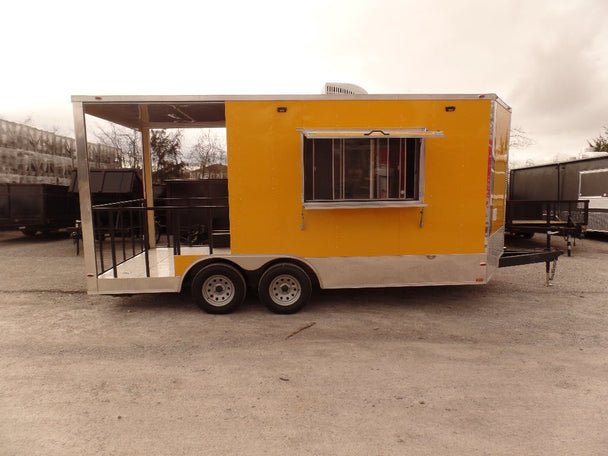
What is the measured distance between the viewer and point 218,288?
5.67 meters

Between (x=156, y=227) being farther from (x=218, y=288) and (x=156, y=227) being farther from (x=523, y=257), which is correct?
(x=523, y=257)

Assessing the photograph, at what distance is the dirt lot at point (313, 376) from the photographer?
2902mm

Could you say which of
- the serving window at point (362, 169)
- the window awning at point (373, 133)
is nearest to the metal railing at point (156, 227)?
the serving window at point (362, 169)

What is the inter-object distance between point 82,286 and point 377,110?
609 cm

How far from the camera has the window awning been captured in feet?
16.5

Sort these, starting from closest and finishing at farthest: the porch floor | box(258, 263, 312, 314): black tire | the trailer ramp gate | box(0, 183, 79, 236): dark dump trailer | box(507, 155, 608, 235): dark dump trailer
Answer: box(258, 263, 312, 314): black tire
the porch floor
the trailer ramp gate
box(507, 155, 608, 235): dark dump trailer
box(0, 183, 79, 236): dark dump trailer

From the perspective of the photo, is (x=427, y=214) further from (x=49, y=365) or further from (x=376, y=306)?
(x=49, y=365)

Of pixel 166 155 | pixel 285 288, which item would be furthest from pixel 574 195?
pixel 166 155

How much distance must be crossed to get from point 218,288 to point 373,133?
2.98 metres

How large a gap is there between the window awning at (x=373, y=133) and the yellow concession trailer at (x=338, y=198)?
Answer: 0.17ft

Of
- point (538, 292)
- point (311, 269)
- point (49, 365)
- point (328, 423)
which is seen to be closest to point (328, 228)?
point (311, 269)

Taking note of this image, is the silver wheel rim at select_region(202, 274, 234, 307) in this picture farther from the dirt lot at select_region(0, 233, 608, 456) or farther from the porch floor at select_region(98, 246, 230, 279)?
the porch floor at select_region(98, 246, 230, 279)

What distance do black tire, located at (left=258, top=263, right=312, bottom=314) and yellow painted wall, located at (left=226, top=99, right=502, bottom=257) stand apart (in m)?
0.27

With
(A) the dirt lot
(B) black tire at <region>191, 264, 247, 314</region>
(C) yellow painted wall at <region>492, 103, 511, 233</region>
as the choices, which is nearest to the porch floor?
(B) black tire at <region>191, 264, 247, 314</region>
